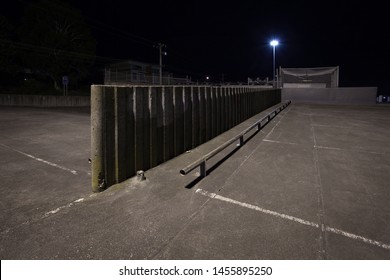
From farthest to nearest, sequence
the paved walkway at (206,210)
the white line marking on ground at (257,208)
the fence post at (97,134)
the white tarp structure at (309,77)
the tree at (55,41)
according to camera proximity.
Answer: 1. the tree at (55,41)
2. the white tarp structure at (309,77)
3. the fence post at (97,134)
4. the white line marking on ground at (257,208)
5. the paved walkway at (206,210)

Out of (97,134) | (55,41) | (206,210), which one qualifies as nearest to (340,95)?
(206,210)

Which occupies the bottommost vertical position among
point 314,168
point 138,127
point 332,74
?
point 314,168

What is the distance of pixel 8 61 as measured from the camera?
3247 cm

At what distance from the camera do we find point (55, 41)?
3397 cm

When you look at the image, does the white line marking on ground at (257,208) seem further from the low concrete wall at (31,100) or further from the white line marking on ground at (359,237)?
the low concrete wall at (31,100)

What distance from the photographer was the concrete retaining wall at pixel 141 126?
4379 mm

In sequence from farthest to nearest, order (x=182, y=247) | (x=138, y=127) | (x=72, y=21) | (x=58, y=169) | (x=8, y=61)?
(x=72, y=21)
(x=8, y=61)
(x=58, y=169)
(x=138, y=127)
(x=182, y=247)

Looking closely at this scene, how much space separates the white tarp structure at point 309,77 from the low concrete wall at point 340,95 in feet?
5.32

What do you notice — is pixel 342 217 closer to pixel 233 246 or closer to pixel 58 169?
pixel 233 246

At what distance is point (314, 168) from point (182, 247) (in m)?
4.16

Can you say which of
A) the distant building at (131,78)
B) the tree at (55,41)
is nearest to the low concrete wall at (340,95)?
the distant building at (131,78)

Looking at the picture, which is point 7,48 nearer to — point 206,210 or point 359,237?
point 206,210

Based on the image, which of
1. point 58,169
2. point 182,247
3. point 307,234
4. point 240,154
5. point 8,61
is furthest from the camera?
point 8,61

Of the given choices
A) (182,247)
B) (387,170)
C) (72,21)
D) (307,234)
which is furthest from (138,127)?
(72,21)
